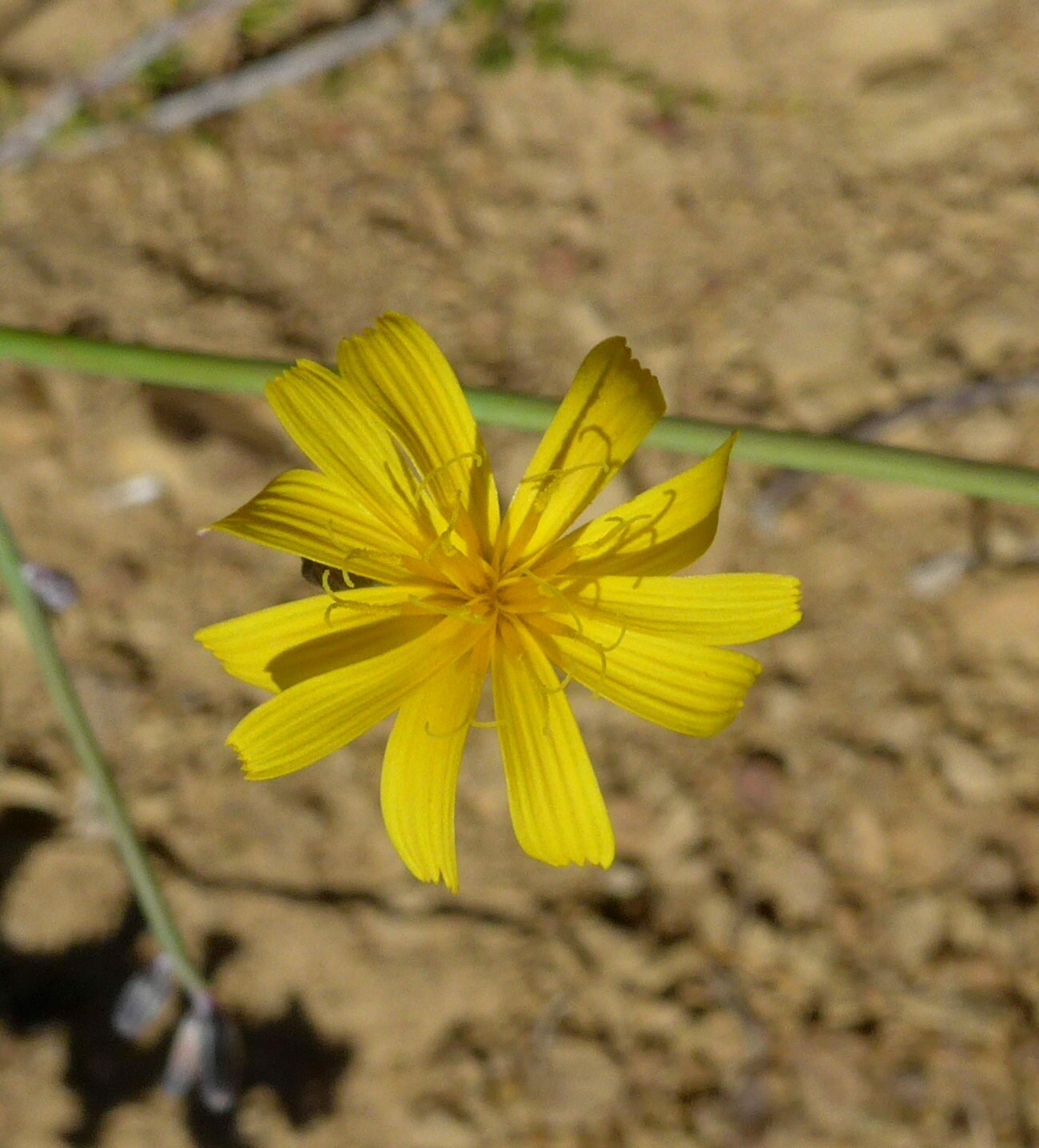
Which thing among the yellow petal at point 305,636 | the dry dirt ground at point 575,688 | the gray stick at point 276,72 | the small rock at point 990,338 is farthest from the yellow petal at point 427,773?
the gray stick at point 276,72

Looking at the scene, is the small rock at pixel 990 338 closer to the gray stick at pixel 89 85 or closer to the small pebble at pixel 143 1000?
the gray stick at pixel 89 85

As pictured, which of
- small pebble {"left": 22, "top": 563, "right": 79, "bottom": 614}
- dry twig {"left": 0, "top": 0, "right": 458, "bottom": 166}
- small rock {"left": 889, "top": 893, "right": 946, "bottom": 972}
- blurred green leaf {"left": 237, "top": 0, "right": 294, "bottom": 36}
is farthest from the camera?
blurred green leaf {"left": 237, "top": 0, "right": 294, "bottom": 36}

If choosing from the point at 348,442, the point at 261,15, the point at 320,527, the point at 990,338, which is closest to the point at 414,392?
the point at 348,442

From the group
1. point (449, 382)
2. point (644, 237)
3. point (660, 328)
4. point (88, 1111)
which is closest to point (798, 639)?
point (660, 328)

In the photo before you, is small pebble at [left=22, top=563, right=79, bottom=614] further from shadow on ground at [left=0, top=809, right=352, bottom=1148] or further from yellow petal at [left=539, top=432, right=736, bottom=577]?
shadow on ground at [left=0, top=809, right=352, bottom=1148]

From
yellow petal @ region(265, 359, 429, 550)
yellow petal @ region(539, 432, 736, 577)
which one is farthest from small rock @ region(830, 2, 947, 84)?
yellow petal @ region(265, 359, 429, 550)

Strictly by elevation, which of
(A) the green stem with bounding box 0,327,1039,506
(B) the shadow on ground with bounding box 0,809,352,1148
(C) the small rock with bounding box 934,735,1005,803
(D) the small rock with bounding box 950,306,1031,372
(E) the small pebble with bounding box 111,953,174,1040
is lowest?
(B) the shadow on ground with bounding box 0,809,352,1148

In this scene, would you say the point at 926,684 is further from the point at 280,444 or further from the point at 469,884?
the point at 280,444

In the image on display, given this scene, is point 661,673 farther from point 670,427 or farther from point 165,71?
point 165,71
